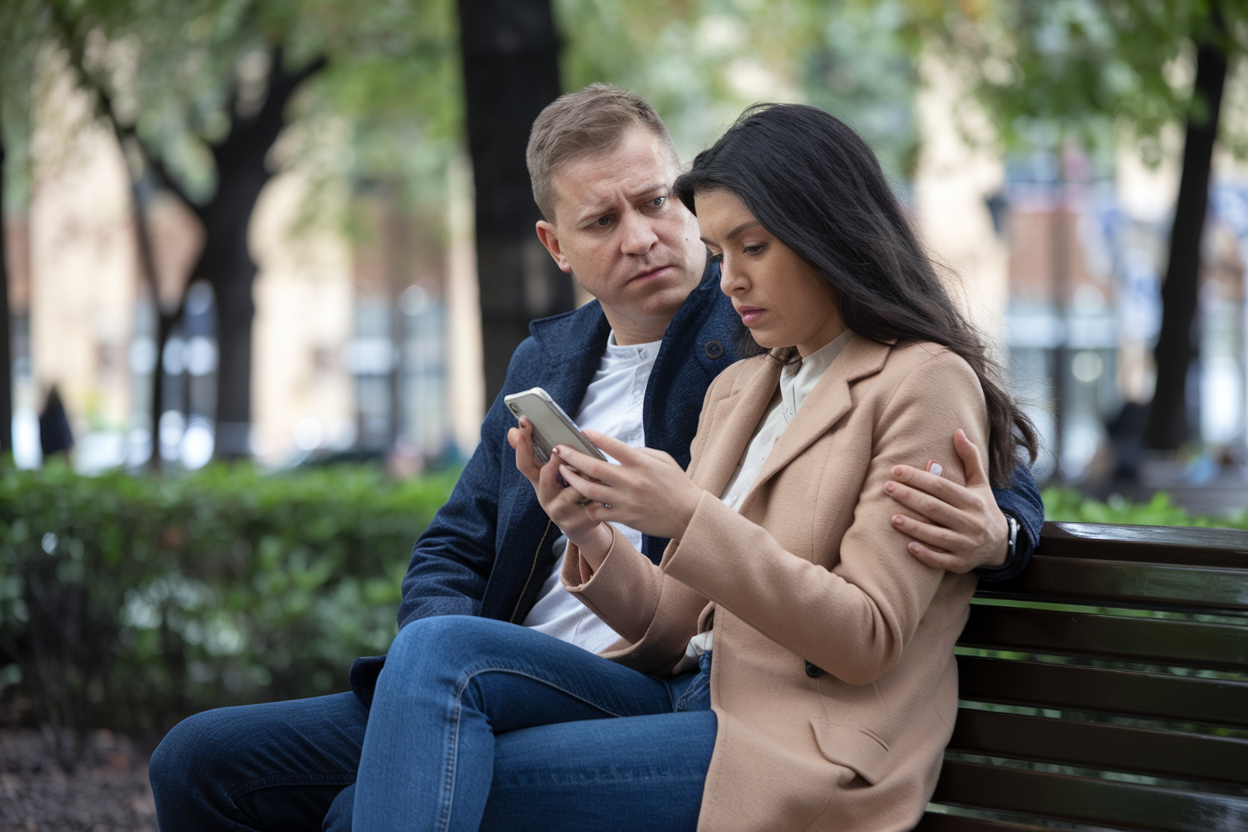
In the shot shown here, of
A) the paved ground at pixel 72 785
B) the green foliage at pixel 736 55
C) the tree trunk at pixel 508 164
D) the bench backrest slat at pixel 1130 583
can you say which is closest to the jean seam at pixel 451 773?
the bench backrest slat at pixel 1130 583

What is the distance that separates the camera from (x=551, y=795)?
81.7 inches

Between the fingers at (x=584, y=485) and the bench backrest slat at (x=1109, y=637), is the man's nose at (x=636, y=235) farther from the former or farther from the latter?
the bench backrest slat at (x=1109, y=637)

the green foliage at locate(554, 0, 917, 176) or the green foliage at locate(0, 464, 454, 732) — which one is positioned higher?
the green foliage at locate(554, 0, 917, 176)

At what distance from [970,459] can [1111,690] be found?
51 cm

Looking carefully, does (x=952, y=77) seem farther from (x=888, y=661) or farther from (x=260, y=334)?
(x=260, y=334)

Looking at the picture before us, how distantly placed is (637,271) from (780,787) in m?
1.33

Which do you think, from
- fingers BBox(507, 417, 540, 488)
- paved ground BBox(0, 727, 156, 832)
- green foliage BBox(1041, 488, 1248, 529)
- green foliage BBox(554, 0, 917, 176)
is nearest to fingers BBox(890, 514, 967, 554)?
fingers BBox(507, 417, 540, 488)

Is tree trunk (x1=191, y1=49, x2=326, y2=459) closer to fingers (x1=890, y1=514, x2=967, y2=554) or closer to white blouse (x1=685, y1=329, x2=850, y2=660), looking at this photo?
white blouse (x1=685, y1=329, x2=850, y2=660)

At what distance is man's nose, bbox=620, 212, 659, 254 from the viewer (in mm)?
2898

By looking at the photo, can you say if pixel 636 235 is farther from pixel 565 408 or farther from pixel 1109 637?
pixel 1109 637

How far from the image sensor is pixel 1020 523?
2.22m

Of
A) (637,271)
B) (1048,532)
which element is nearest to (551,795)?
(1048,532)

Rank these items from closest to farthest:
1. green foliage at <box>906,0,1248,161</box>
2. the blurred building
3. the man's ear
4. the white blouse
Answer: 1. the white blouse
2. the man's ear
3. green foliage at <box>906,0,1248,161</box>
4. the blurred building

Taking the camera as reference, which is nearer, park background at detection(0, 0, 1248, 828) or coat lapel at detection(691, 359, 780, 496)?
coat lapel at detection(691, 359, 780, 496)
